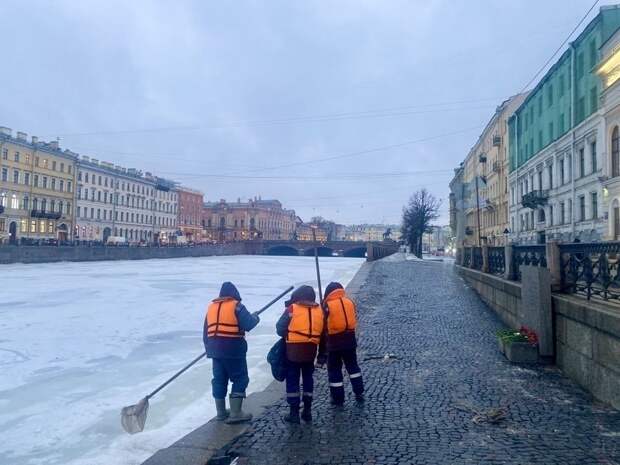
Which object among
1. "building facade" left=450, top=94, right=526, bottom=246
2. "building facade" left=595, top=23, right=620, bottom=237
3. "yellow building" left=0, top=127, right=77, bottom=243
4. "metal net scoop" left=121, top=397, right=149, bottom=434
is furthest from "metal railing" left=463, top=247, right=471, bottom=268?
"yellow building" left=0, top=127, right=77, bottom=243

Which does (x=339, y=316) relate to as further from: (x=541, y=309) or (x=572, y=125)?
(x=572, y=125)

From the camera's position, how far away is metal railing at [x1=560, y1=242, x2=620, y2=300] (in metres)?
7.27

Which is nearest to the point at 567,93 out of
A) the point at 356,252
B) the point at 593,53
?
the point at 593,53

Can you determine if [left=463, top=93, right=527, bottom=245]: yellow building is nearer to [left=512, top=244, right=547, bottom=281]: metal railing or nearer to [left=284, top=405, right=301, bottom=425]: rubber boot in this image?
[left=512, top=244, right=547, bottom=281]: metal railing

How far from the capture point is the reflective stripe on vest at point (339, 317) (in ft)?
21.1

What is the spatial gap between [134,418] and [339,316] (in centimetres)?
263

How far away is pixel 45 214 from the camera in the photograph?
Answer: 7031 cm

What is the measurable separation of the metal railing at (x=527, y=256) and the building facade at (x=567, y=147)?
15.4 m

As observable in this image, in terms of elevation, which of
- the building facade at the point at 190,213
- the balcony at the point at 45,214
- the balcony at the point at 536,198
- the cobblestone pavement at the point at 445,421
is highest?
the building facade at the point at 190,213

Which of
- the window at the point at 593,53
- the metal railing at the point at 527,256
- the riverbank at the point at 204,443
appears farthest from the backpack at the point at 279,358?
the window at the point at 593,53

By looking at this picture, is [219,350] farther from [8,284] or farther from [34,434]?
[8,284]

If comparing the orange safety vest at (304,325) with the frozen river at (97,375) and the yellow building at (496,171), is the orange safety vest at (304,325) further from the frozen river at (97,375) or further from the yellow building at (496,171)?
the yellow building at (496,171)

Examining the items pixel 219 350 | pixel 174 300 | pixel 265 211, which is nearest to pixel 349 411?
pixel 219 350

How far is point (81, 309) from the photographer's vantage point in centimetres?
1662
